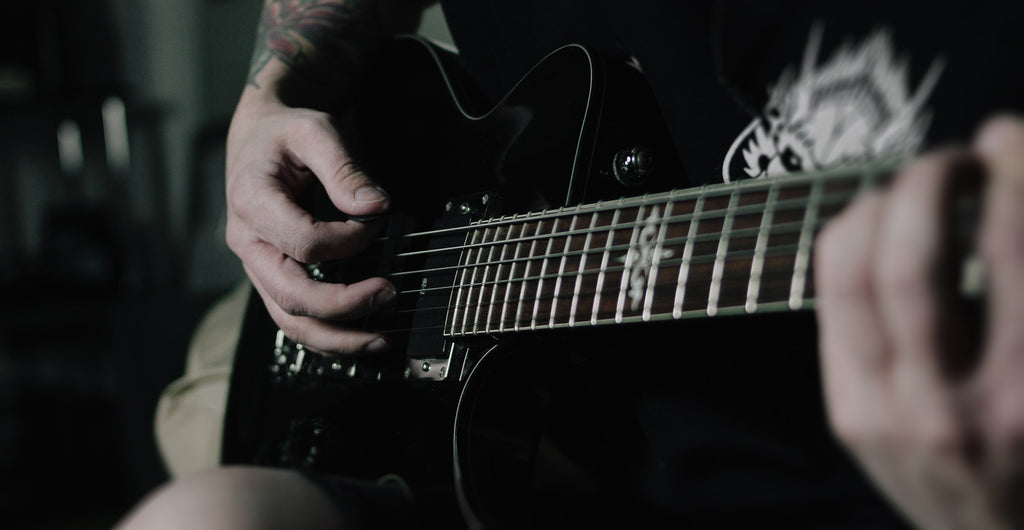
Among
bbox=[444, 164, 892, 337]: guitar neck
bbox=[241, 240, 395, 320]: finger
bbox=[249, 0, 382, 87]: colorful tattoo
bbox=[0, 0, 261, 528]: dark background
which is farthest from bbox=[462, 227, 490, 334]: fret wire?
bbox=[0, 0, 261, 528]: dark background

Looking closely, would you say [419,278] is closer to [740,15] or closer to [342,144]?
[342,144]

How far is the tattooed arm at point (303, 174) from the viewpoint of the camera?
0.74m

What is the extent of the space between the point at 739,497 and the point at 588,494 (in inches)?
7.1

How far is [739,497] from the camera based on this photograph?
21.6 inches

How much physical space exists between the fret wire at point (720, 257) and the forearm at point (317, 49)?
2.11 feet

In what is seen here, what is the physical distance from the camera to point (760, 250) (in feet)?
1.46

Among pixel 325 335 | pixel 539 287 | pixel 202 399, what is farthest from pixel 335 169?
pixel 202 399

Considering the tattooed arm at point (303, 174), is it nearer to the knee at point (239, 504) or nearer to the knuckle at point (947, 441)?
the knee at point (239, 504)

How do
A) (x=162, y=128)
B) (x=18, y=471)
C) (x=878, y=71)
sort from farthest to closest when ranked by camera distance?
(x=162, y=128), (x=18, y=471), (x=878, y=71)

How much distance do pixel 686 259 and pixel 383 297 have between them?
1.10ft

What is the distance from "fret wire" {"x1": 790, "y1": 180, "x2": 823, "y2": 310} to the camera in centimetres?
42

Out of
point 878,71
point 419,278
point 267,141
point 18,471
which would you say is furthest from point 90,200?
point 878,71

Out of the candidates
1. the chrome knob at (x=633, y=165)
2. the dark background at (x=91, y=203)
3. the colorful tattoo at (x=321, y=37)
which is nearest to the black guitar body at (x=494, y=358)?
the chrome knob at (x=633, y=165)

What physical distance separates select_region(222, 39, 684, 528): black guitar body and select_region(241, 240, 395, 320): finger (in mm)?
33
